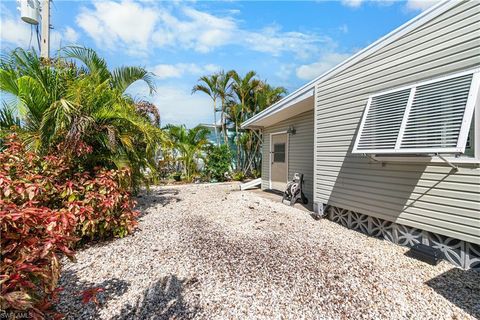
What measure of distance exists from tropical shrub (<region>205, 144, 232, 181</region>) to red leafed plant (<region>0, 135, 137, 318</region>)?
281 inches

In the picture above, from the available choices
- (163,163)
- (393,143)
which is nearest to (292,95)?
(393,143)

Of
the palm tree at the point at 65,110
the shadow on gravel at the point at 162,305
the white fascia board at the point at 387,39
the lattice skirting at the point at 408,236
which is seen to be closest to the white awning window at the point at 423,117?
the white fascia board at the point at 387,39

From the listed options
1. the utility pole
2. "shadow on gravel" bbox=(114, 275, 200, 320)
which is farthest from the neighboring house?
the utility pole

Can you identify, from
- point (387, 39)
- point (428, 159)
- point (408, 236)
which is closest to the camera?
point (428, 159)

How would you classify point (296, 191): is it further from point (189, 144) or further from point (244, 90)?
point (244, 90)

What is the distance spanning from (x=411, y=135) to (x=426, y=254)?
1564 millimetres

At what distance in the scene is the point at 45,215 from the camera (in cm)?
180

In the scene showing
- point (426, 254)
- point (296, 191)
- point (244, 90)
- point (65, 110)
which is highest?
point (244, 90)

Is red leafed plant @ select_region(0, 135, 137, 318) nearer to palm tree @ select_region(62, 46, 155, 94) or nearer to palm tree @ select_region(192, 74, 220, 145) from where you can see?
palm tree @ select_region(62, 46, 155, 94)

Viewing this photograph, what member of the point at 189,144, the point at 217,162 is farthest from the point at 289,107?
the point at 189,144

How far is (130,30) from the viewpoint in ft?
20.8

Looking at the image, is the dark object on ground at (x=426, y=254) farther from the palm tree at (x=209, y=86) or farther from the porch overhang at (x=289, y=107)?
the palm tree at (x=209, y=86)

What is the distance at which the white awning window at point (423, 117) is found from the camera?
2615 millimetres

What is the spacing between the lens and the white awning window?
103 inches
